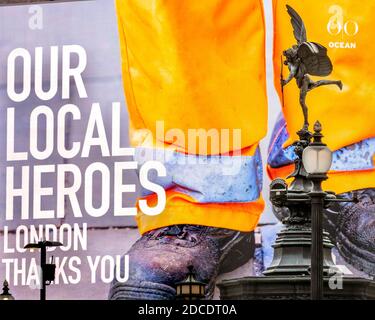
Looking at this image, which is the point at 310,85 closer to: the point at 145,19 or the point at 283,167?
the point at 283,167

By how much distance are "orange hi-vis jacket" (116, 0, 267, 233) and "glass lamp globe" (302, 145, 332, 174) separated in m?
23.0

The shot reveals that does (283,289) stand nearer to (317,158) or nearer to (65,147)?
(317,158)

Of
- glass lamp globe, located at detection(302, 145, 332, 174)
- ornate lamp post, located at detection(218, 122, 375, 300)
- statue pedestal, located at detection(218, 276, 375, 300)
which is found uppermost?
glass lamp globe, located at detection(302, 145, 332, 174)

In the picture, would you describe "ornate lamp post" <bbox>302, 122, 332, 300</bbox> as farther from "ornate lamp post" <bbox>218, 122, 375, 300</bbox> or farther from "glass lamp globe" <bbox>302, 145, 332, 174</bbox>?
"ornate lamp post" <bbox>218, 122, 375, 300</bbox>

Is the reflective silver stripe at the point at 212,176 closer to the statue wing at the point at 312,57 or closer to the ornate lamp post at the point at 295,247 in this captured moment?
the ornate lamp post at the point at 295,247

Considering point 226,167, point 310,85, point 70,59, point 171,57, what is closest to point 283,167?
point 226,167

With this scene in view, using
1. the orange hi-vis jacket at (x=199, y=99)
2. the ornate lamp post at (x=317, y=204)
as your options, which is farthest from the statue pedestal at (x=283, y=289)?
the orange hi-vis jacket at (x=199, y=99)

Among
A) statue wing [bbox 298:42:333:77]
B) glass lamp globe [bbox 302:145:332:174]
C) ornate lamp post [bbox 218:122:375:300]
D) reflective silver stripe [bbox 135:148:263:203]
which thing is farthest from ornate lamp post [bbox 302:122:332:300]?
reflective silver stripe [bbox 135:148:263:203]

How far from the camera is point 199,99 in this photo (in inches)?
1599

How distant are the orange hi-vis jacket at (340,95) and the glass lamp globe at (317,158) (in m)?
22.6

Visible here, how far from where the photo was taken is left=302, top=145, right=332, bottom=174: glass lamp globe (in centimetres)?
1627

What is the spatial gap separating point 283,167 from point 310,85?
66.0 feet

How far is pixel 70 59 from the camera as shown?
138 feet

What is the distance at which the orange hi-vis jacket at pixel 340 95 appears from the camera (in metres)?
39.0
